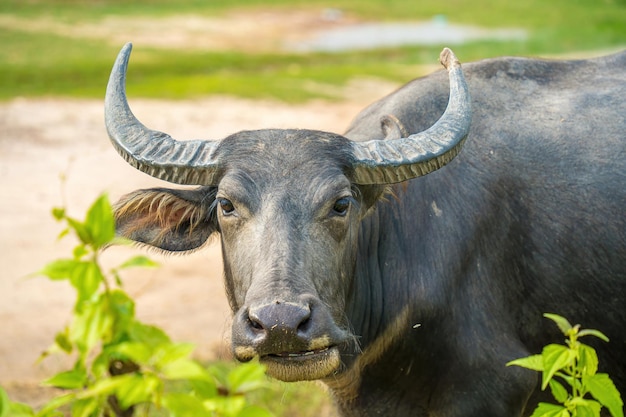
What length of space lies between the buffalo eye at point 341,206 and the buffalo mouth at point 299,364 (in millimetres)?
767

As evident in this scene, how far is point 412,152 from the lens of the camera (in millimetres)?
4219

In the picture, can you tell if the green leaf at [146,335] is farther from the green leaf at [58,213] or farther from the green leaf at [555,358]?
the green leaf at [555,358]

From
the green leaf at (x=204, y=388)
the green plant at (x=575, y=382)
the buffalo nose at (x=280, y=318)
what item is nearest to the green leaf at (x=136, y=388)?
the green leaf at (x=204, y=388)

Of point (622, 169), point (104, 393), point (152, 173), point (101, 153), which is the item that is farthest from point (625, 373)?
point (101, 153)

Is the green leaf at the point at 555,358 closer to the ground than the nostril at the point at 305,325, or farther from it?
farther from it

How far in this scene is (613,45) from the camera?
28.8m

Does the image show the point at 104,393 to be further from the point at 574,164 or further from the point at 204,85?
the point at 204,85

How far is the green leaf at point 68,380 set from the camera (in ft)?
6.09

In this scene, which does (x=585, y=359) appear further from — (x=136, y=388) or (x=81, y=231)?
(x=81, y=231)

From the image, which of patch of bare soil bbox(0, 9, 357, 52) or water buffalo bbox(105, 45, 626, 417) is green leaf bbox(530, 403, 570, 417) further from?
patch of bare soil bbox(0, 9, 357, 52)

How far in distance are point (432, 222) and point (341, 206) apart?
73 centimetres

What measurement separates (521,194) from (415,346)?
1047mm

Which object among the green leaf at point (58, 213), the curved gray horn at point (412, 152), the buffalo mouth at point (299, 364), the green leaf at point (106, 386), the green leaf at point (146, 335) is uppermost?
the curved gray horn at point (412, 152)

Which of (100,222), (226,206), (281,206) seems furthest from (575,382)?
(226,206)
